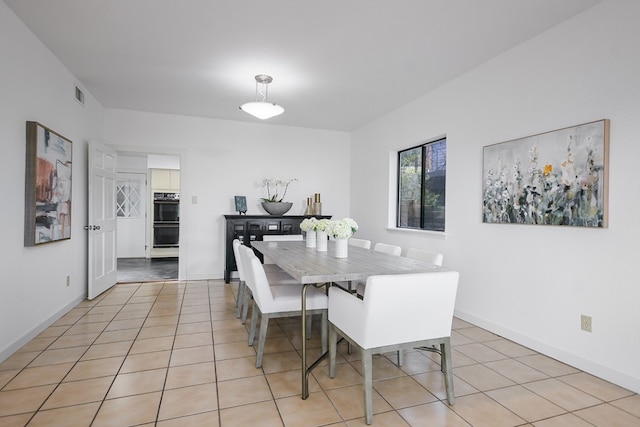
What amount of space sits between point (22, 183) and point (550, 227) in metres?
4.05

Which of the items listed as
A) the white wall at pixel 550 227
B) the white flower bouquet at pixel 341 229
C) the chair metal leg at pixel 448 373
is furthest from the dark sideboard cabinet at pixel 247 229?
the chair metal leg at pixel 448 373

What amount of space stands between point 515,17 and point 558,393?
252 cm

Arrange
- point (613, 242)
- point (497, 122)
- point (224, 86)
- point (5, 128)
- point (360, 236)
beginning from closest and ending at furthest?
point (613, 242) < point (5, 128) < point (497, 122) < point (224, 86) < point (360, 236)

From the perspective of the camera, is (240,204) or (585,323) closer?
(585,323)

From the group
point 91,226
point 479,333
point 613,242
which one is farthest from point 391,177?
point 91,226

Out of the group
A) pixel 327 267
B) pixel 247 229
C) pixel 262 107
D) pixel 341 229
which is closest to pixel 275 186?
pixel 247 229

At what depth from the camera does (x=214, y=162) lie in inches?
208

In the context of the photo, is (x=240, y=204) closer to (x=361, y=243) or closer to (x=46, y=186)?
(x=361, y=243)

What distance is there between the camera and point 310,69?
134 inches

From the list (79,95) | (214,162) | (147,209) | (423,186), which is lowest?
(147,209)

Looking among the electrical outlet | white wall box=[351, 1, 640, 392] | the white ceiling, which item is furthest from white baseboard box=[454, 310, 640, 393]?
the white ceiling

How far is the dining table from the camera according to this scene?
1.97 metres

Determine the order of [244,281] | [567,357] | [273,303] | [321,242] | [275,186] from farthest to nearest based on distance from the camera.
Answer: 1. [275,186]
2. [244,281]
3. [321,242]
4. [567,357]
5. [273,303]

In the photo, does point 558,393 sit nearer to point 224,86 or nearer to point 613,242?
point 613,242
